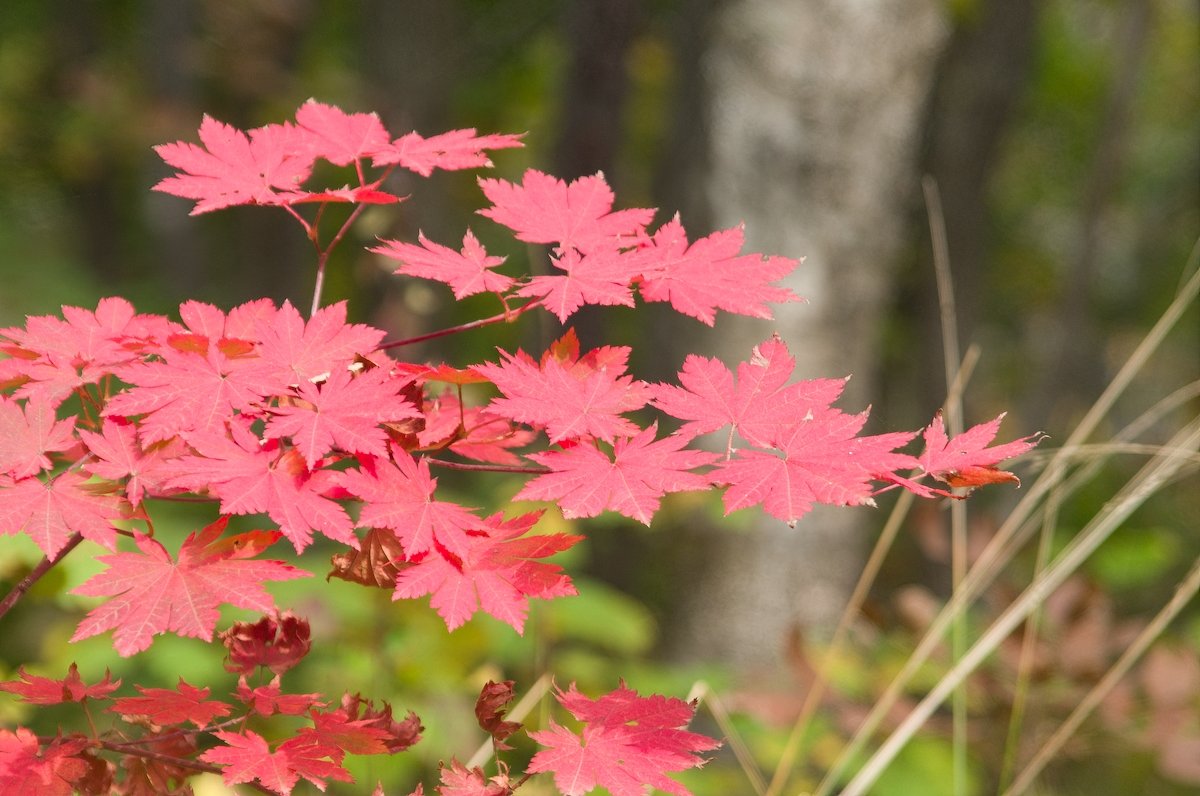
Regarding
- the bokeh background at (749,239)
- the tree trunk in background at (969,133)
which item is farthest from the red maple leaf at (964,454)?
the tree trunk in background at (969,133)

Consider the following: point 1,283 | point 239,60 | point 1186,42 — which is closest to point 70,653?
point 1,283

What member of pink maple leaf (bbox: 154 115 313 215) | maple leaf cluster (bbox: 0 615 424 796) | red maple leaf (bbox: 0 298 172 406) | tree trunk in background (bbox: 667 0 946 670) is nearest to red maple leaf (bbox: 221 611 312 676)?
maple leaf cluster (bbox: 0 615 424 796)

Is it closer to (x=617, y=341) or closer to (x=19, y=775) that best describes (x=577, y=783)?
(x=19, y=775)

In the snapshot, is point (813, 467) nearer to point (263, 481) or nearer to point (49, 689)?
point (263, 481)

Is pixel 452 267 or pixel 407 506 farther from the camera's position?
pixel 452 267

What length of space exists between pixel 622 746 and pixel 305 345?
13.7 inches

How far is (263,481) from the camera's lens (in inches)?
27.1

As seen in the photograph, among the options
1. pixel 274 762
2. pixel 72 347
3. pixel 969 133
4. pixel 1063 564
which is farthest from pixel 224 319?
pixel 969 133

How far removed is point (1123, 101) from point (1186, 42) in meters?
6.23

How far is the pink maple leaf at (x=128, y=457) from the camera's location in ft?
2.31

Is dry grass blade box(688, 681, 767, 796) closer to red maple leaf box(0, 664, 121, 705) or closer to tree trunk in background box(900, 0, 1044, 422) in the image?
red maple leaf box(0, 664, 121, 705)

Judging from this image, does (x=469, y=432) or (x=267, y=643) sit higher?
(x=469, y=432)

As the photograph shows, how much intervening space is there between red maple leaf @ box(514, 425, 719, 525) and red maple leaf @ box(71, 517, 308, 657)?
17 centimetres

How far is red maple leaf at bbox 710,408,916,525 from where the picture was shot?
0.70 m
